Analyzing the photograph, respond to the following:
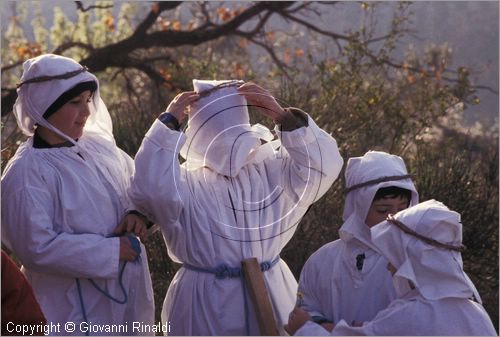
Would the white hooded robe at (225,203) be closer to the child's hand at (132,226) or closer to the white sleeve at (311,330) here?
A: the child's hand at (132,226)

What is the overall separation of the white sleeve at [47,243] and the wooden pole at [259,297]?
54 cm

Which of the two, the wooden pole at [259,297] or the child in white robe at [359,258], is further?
the child in white robe at [359,258]

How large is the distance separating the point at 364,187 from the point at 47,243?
1366mm

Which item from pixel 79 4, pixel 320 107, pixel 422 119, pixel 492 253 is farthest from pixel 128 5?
pixel 492 253

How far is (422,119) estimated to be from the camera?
31.6 ft

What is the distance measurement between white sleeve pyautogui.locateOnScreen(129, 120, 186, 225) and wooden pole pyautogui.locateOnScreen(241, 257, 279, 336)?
366mm

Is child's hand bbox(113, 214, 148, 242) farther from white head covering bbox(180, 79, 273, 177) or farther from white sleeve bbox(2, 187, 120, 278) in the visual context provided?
white head covering bbox(180, 79, 273, 177)

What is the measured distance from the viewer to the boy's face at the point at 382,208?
4.48 m

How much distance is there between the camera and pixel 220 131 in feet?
14.5

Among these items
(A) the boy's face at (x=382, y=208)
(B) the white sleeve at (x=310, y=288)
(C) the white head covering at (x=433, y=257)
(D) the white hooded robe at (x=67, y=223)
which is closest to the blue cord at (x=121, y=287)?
(D) the white hooded robe at (x=67, y=223)

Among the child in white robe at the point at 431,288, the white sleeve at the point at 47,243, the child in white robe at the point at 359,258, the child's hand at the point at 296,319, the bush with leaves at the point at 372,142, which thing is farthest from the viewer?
the bush with leaves at the point at 372,142

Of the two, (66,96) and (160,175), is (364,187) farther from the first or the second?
(66,96)

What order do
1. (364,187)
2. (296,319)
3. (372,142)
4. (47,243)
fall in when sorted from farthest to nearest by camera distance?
1. (372,142)
2. (364,187)
3. (47,243)
4. (296,319)

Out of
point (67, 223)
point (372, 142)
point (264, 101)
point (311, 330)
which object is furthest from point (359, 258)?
point (372, 142)
